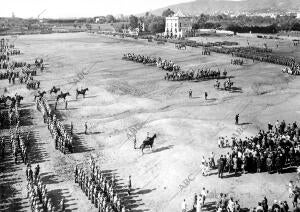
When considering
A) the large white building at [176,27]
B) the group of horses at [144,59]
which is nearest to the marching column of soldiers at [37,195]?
the group of horses at [144,59]

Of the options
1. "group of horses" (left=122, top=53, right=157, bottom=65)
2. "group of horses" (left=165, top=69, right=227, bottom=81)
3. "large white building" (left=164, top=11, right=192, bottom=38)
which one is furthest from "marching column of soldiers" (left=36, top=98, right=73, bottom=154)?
"large white building" (left=164, top=11, right=192, bottom=38)

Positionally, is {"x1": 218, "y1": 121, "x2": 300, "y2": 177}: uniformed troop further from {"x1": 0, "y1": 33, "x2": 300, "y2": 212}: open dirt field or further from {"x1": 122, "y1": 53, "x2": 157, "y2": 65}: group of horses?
{"x1": 122, "y1": 53, "x2": 157, "y2": 65}: group of horses

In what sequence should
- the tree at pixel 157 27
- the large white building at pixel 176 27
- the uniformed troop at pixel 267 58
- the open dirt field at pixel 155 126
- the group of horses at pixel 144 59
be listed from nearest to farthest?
the open dirt field at pixel 155 126, the uniformed troop at pixel 267 58, the group of horses at pixel 144 59, the large white building at pixel 176 27, the tree at pixel 157 27

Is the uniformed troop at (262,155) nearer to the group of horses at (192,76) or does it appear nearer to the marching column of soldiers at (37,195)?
the marching column of soldiers at (37,195)

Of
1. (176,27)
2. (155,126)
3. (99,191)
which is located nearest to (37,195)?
(99,191)

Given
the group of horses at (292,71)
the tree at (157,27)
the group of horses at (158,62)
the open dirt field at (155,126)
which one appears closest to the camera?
the open dirt field at (155,126)

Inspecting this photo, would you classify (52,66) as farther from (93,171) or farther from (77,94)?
(93,171)

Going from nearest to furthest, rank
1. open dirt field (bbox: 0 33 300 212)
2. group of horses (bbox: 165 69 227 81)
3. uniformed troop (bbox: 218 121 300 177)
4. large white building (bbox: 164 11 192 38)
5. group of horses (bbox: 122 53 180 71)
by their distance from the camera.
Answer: open dirt field (bbox: 0 33 300 212)
uniformed troop (bbox: 218 121 300 177)
group of horses (bbox: 165 69 227 81)
group of horses (bbox: 122 53 180 71)
large white building (bbox: 164 11 192 38)
